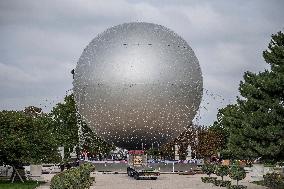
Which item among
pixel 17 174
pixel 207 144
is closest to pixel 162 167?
pixel 17 174

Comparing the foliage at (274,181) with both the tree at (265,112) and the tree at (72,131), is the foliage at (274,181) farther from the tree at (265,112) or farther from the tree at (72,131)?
the tree at (72,131)

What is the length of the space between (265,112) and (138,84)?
17.8m

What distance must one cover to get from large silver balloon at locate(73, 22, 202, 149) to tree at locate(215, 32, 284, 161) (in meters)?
15.4

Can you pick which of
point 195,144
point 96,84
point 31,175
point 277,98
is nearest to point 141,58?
point 96,84

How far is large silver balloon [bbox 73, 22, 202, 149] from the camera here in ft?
145

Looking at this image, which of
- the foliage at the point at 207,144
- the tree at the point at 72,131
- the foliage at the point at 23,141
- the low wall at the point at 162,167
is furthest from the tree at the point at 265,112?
the foliage at the point at 207,144

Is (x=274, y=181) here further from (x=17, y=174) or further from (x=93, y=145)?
(x=93, y=145)

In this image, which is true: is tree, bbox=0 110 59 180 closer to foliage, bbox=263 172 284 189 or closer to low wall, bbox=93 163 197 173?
foliage, bbox=263 172 284 189

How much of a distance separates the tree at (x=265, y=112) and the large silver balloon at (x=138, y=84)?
15.4m

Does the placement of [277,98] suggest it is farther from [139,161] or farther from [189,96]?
[139,161]

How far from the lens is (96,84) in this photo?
45250mm

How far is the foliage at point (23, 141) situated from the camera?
3572cm

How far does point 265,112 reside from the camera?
2772 cm

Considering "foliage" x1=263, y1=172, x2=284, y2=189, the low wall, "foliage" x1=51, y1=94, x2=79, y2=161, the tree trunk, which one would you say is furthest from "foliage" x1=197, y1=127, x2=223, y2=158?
"foliage" x1=263, y1=172, x2=284, y2=189
